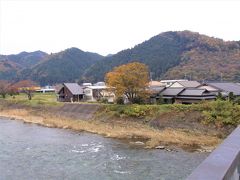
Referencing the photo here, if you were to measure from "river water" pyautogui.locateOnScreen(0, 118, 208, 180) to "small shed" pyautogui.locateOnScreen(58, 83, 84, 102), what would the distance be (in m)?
16.6

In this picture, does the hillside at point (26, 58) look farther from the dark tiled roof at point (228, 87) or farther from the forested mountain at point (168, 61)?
the dark tiled roof at point (228, 87)

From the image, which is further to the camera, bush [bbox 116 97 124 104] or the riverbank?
bush [bbox 116 97 124 104]

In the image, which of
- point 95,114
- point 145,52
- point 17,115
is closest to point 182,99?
point 95,114

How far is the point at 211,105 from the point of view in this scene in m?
23.5

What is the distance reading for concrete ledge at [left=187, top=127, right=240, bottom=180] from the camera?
1.57 m

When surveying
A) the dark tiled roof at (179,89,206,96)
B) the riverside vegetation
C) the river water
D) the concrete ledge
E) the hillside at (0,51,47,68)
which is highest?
the hillside at (0,51,47,68)

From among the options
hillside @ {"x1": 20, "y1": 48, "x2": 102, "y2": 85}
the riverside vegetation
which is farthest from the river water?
hillside @ {"x1": 20, "y1": 48, "x2": 102, "y2": 85}

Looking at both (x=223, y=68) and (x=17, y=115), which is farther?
(x=223, y=68)

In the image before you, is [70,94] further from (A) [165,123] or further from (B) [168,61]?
(B) [168,61]

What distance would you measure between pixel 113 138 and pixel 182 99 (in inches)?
378

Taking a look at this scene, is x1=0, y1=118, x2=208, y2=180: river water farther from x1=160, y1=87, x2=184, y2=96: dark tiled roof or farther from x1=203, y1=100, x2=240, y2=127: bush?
x1=160, y1=87, x2=184, y2=96: dark tiled roof

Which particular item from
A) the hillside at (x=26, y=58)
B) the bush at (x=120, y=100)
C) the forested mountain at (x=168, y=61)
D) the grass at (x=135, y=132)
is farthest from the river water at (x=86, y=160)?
the hillside at (x=26, y=58)

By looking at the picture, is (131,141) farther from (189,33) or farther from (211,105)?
(189,33)

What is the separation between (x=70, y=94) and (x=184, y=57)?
36.9m
